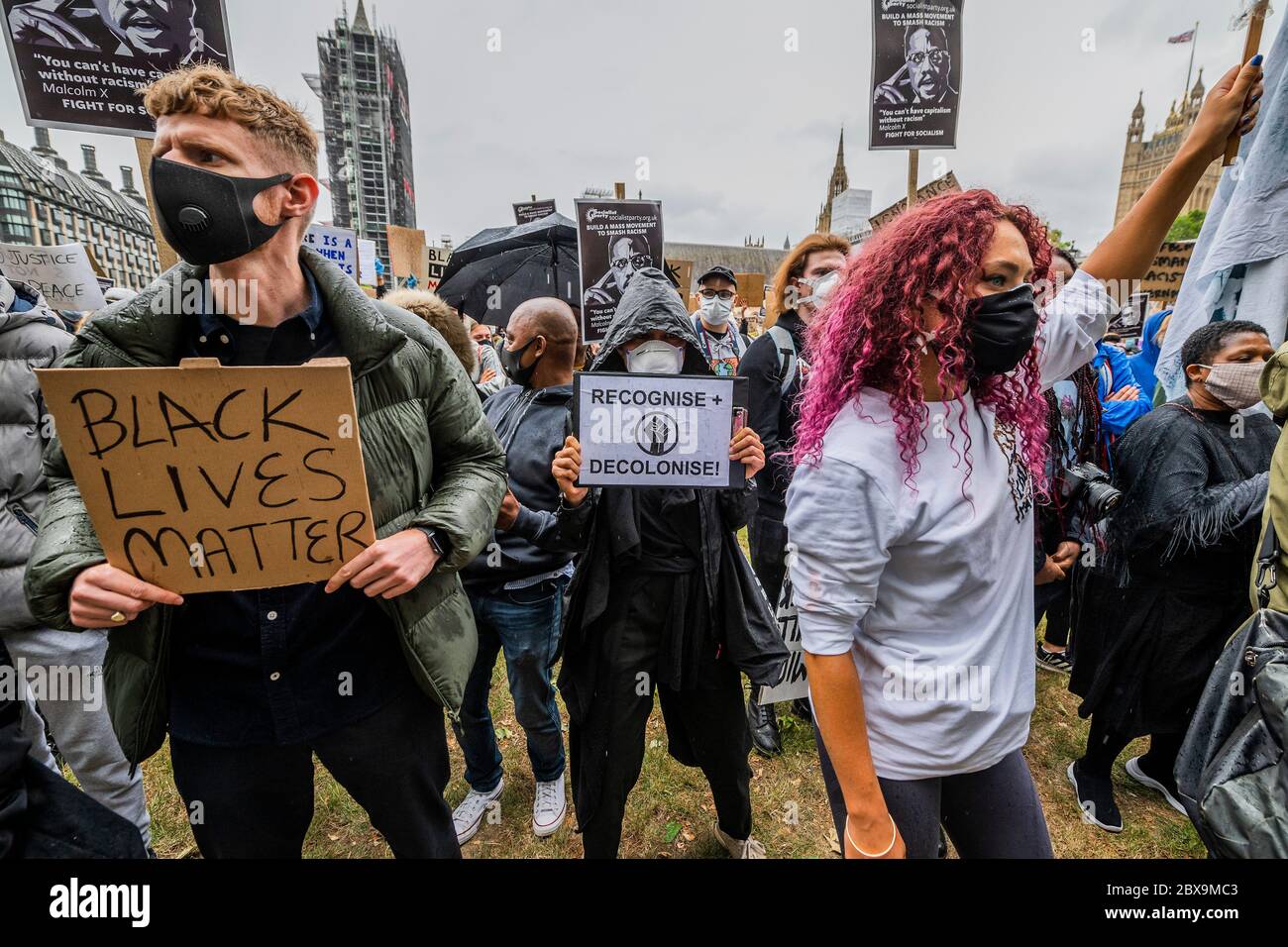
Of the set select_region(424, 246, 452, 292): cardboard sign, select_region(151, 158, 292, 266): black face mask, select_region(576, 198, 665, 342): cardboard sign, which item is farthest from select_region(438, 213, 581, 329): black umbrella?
select_region(151, 158, 292, 266): black face mask

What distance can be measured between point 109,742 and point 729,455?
278cm

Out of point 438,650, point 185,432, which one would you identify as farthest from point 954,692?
point 185,432

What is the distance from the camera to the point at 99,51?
288 centimetres

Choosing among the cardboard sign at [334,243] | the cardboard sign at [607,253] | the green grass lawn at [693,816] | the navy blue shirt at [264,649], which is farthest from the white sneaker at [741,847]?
the cardboard sign at [334,243]

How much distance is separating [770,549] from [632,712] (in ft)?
4.91

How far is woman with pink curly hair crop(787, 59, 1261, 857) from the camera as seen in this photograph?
1271 millimetres

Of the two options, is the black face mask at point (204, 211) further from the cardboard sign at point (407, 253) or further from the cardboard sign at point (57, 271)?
the cardboard sign at point (407, 253)

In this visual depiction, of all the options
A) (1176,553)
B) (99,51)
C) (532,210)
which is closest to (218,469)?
(99,51)

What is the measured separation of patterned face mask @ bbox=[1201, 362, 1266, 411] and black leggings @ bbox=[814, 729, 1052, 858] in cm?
193

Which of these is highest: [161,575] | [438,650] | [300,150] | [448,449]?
[300,150]

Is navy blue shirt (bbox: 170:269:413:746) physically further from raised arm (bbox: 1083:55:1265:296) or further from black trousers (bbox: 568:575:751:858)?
raised arm (bbox: 1083:55:1265:296)

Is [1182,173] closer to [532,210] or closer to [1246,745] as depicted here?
[1246,745]
